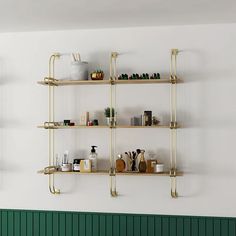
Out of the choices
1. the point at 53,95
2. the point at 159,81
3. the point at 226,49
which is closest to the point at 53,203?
the point at 53,95

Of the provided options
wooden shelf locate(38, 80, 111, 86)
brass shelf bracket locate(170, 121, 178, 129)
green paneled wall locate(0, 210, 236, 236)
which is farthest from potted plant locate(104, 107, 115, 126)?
green paneled wall locate(0, 210, 236, 236)

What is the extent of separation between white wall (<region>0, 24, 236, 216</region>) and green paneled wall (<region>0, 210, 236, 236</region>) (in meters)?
0.06

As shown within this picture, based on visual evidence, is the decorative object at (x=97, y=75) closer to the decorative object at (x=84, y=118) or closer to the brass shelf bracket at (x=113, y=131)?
the brass shelf bracket at (x=113, y=131)

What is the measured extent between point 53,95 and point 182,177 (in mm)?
1333

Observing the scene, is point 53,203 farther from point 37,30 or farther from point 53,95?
point 37,30

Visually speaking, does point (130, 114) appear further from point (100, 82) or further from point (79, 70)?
point (79, 70)

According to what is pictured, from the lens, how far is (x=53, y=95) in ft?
13.4

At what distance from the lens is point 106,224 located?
3.97m

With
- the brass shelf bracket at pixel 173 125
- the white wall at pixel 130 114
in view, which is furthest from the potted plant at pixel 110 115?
the brass shelf bracket at pixel 173 125

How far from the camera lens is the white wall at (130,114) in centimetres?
385

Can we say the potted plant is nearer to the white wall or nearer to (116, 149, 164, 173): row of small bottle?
the white wall

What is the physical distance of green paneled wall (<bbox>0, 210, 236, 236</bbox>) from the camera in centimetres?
383

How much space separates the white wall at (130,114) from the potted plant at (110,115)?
0.12m

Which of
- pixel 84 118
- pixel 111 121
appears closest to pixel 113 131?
pixel 111 121
